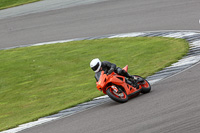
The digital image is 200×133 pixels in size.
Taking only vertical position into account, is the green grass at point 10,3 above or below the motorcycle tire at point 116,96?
below

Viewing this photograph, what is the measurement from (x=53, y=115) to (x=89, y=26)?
10759mm

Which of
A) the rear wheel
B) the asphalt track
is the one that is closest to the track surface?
the asphalt track

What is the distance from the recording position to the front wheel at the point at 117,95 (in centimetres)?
996

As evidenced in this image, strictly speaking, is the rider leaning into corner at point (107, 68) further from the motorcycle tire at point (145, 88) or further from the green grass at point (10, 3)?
the green grass at point (10, 3)

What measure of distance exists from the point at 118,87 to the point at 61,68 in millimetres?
5645

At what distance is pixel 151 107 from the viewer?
889 cm

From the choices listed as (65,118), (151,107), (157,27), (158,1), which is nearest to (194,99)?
(151,107)

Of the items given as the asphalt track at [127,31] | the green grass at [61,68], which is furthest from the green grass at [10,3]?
the green grass at [61,68]

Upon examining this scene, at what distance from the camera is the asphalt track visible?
799 cm

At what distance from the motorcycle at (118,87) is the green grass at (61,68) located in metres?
1.28

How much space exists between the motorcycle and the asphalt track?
0.18m

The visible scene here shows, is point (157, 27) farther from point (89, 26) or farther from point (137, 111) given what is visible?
point (137, 111)

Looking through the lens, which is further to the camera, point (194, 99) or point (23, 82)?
point (23, 82)

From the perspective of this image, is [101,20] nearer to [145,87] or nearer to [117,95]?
[145,87]
